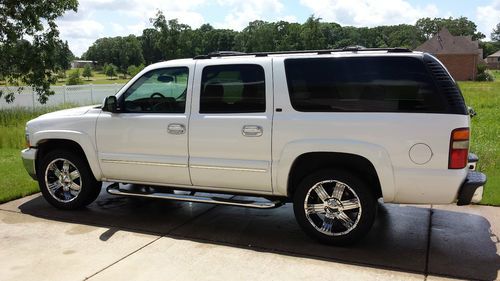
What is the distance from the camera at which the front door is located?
5688 millimetres

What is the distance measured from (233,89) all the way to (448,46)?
8373cm

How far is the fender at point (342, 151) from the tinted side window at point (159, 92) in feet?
4.44

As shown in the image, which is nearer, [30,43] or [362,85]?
[362,85]

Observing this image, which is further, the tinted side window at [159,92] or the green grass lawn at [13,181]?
the green grass lawn at [13,181]

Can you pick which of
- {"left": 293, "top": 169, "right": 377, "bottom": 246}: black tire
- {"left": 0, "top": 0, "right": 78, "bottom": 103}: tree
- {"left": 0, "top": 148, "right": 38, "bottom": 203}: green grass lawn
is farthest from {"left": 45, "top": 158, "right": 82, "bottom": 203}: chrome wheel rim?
{"left": 0, "top": 0, "right": 78, "bottom": 103}: tree

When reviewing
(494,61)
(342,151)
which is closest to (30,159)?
(342,151)

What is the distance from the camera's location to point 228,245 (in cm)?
524

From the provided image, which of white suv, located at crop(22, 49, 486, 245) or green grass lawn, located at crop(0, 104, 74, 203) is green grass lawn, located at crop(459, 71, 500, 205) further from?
green grass lawn, located at crop(0, 104, 74, 203)

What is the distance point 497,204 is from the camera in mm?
6539

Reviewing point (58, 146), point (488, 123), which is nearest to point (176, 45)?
point (488, 123)

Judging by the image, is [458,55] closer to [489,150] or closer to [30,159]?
[489,150]

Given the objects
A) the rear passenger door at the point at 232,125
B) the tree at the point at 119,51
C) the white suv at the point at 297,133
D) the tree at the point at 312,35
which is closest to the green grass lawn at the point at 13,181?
the white suv at the point at 297,133

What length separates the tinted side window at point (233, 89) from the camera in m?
5.34

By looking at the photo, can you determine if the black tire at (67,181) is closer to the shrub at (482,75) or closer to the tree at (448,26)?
the shrub at (482,75)
